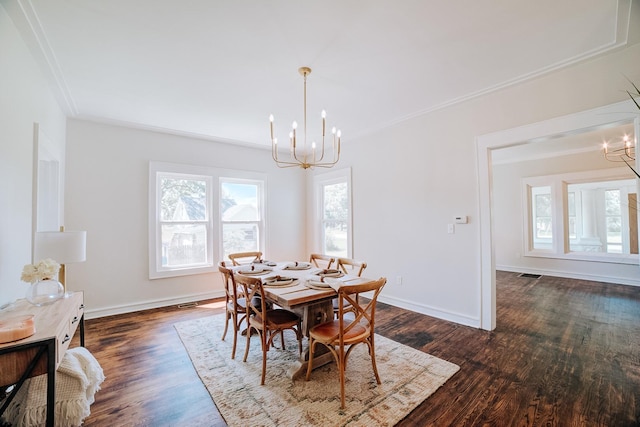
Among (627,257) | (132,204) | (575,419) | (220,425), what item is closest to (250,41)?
(220,425)

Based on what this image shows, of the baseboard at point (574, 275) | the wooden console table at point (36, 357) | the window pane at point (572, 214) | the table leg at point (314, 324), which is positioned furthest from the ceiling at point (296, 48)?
the window pane at point (572, 214)

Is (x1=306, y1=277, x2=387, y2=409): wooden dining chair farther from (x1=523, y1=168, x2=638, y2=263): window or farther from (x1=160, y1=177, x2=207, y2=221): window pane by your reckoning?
(x1=523, y1=168, x2=638, y2=263): window

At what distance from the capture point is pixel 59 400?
5.39 feet

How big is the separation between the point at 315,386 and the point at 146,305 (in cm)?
315

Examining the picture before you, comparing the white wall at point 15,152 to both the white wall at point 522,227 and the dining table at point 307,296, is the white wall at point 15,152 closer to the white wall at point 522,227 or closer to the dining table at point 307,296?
the dining table at point 307,296

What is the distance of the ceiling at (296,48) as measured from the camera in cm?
179

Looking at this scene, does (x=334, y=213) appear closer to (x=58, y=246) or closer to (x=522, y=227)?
(x=58, y=246)

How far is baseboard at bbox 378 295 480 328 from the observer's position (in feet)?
10.3

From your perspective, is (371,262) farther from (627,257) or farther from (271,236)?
(627,257)

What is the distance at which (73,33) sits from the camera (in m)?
1.99

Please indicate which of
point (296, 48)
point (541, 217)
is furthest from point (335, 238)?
point (541, 217)

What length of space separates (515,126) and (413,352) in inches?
103

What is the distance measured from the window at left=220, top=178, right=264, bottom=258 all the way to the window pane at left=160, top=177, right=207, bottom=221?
339mm

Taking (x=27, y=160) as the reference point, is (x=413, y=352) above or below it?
below
